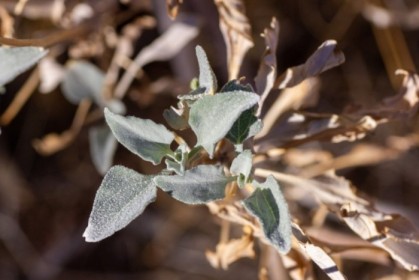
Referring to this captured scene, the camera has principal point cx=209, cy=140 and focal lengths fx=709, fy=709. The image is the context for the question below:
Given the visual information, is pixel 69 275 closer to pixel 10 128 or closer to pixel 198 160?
pixel 10 128

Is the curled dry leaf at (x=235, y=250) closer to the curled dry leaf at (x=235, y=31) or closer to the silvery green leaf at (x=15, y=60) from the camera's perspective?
the curled dry leaf at (x=235, y=31)

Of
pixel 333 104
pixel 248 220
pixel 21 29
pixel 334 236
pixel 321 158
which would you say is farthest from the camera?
pixel 333 104

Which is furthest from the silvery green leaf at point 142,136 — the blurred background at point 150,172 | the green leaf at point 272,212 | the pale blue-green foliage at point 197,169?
the blurred background at point 150,172

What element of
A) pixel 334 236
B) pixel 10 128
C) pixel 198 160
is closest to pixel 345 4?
pixel 334 236

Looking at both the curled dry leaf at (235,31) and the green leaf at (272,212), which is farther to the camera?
the curled dry leaf at (235,31)

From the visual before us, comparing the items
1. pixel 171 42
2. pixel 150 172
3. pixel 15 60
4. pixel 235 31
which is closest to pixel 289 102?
pixel 235 31
